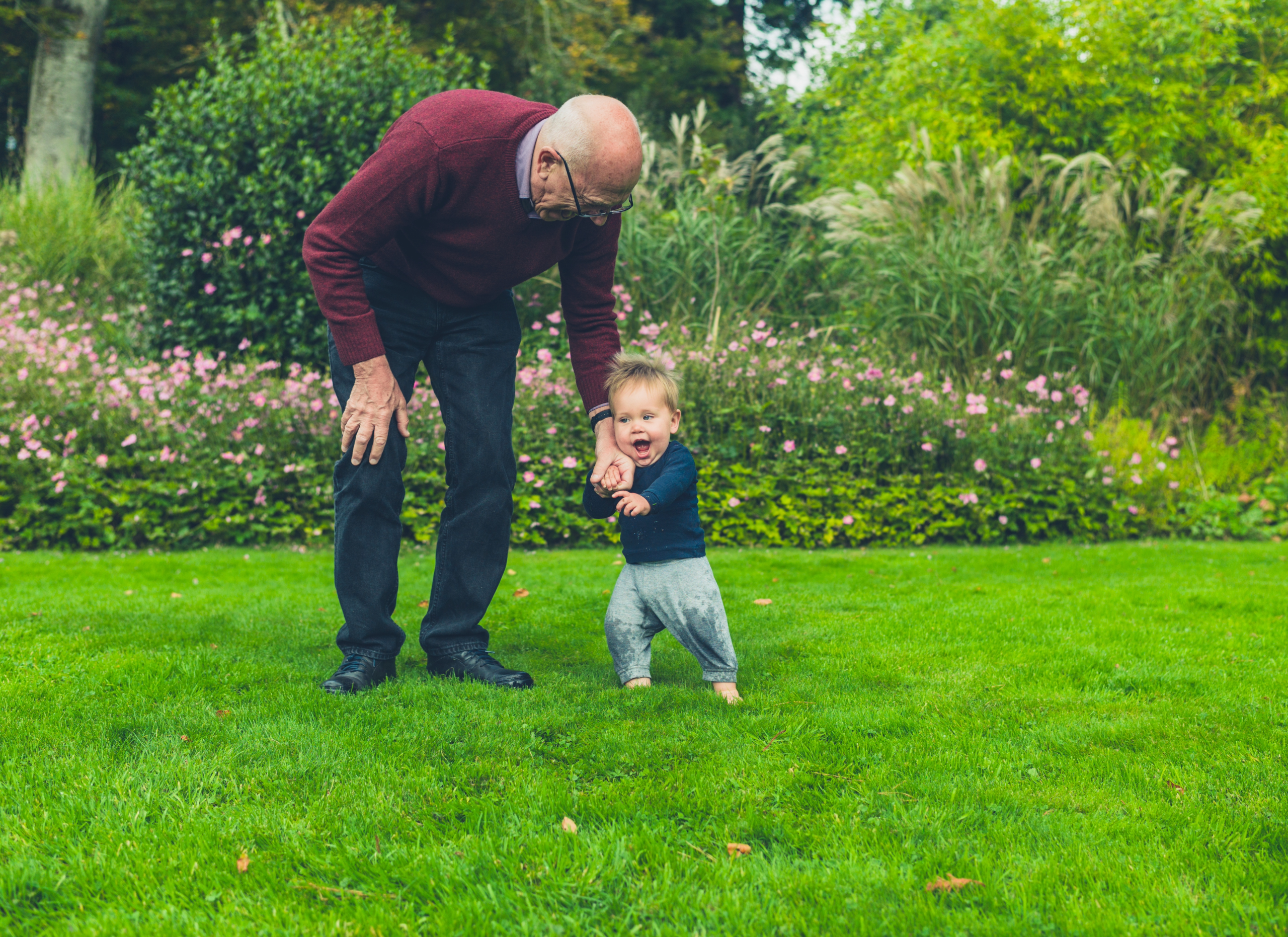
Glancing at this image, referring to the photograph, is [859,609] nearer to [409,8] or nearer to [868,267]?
[868,267]

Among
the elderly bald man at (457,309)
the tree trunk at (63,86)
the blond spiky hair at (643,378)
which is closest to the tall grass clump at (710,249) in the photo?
the blond spiky hair at (643,378)

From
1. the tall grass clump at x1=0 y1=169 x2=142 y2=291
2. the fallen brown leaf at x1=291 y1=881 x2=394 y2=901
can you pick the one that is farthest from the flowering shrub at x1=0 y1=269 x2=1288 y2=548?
the fallen brown leaf at x1=291 y1=881 x2=394 y2=901

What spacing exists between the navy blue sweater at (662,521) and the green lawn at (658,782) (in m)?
0.41

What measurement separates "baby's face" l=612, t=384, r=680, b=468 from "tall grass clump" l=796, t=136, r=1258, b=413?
5.10 m

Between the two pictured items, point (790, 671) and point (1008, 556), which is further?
point (1008, 556)

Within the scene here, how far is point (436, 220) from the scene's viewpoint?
9.56ft

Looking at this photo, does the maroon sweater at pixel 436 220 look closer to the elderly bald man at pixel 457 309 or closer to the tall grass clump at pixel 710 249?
the elderly bald man at pixel 457 309

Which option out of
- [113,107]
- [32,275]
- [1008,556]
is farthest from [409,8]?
[1008,556]

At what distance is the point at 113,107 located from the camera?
17.2 metres

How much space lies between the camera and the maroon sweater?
2.77 meters

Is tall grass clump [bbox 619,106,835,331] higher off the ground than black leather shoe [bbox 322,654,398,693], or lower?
higher

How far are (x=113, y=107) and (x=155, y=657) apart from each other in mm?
17059

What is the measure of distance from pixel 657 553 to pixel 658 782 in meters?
0.91

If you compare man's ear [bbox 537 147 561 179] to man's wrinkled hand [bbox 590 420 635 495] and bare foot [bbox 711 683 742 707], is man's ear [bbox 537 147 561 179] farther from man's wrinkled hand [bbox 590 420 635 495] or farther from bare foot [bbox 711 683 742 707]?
bare foot [bbox 711 683 742 707]
